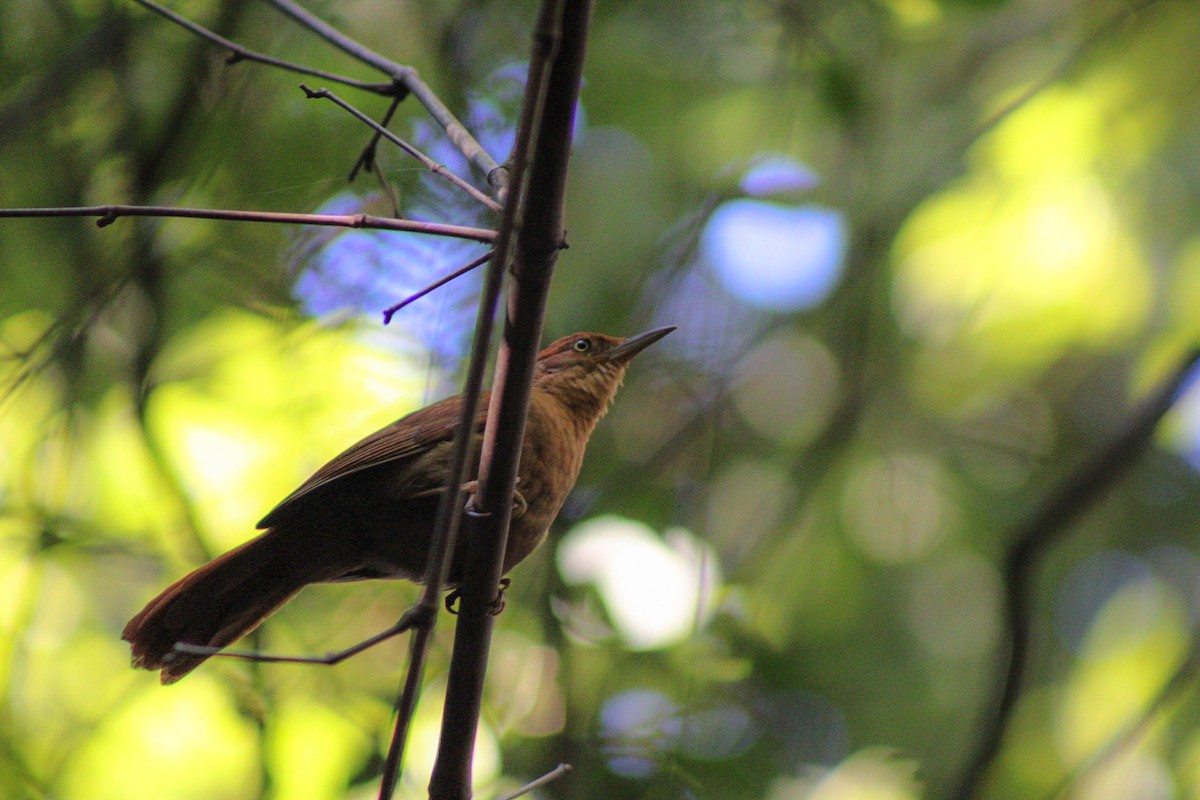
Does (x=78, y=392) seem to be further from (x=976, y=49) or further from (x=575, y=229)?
(x=976, y=49)

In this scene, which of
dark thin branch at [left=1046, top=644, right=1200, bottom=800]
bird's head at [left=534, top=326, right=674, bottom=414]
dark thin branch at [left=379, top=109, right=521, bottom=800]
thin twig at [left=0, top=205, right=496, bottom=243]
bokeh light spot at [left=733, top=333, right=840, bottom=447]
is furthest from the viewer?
bokeh light spot at [left=733, top=333, right=840, bottom=447]

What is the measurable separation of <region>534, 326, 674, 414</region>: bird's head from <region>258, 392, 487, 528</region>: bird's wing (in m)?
0.49

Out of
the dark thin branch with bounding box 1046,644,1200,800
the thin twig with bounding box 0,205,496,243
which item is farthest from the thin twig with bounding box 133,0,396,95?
the dark thin branch with bounding box 1046,644,1200,800

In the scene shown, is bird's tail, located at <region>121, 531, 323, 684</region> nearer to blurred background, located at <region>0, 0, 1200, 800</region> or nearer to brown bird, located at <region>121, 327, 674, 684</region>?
brown bird, located at <region>121, 327, 674, 684</region>

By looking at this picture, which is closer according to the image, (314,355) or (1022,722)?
(314,355)

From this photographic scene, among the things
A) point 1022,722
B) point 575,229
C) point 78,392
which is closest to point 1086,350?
point 1022,722

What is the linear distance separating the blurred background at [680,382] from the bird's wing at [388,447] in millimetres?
143

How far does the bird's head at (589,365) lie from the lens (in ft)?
12.6

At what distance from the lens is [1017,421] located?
7.07 meters

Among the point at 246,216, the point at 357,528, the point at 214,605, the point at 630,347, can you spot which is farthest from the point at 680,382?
the point at 246,216

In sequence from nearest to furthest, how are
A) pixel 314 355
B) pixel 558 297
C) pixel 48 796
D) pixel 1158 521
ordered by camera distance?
pixel 314 355, pixel 48 796, pixel 558 297, pixel 1158 521

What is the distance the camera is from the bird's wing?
3209mm

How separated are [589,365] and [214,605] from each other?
5.17ft

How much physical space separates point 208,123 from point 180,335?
989 millimetres
